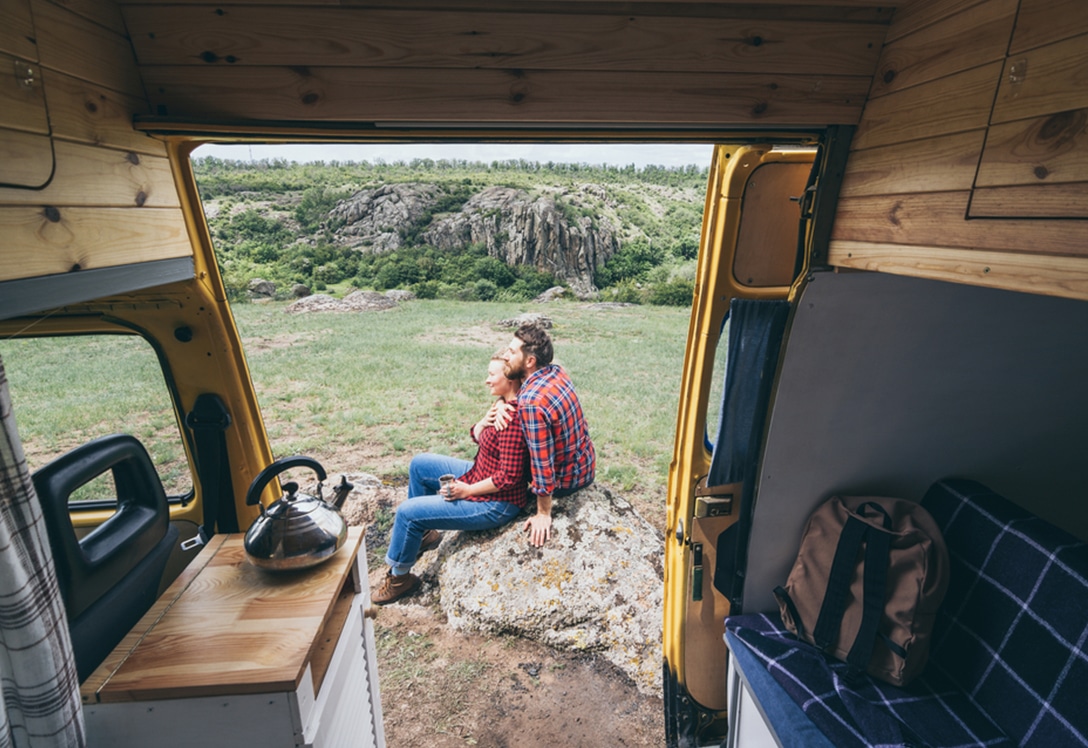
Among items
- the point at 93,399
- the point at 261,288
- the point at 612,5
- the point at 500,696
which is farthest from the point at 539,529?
the point at 261,288

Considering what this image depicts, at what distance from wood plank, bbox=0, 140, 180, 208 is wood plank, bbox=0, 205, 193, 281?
0.07 ft

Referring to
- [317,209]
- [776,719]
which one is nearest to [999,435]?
[776,719]

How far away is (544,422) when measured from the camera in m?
3.11

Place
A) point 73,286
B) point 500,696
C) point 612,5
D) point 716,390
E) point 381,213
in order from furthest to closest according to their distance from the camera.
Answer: point 381,213 < point 500,696 < point 716,390 < point 612,5 < point 73,286

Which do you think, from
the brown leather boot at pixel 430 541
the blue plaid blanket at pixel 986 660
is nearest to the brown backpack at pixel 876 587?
the blue plaid blanket at pixel 986 660

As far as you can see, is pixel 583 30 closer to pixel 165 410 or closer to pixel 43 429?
pixel 165 410

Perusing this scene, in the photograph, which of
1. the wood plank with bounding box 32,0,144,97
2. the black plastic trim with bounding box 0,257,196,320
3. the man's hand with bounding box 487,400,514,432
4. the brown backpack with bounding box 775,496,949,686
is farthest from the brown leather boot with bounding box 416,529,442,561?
the wood plank with bounding box 32,0,144,97

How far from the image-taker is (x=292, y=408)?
9195 millimetres

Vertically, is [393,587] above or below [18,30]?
below

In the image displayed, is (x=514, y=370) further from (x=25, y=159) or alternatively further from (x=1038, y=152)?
(x=1038, y=152)

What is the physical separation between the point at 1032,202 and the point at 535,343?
2426mm

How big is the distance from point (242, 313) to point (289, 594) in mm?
15730

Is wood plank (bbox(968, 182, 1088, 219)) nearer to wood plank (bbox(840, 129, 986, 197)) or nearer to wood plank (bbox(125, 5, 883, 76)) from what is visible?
wood plank (bbox(840, 129, 986, 197))

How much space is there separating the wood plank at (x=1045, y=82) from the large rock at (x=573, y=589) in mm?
2831
